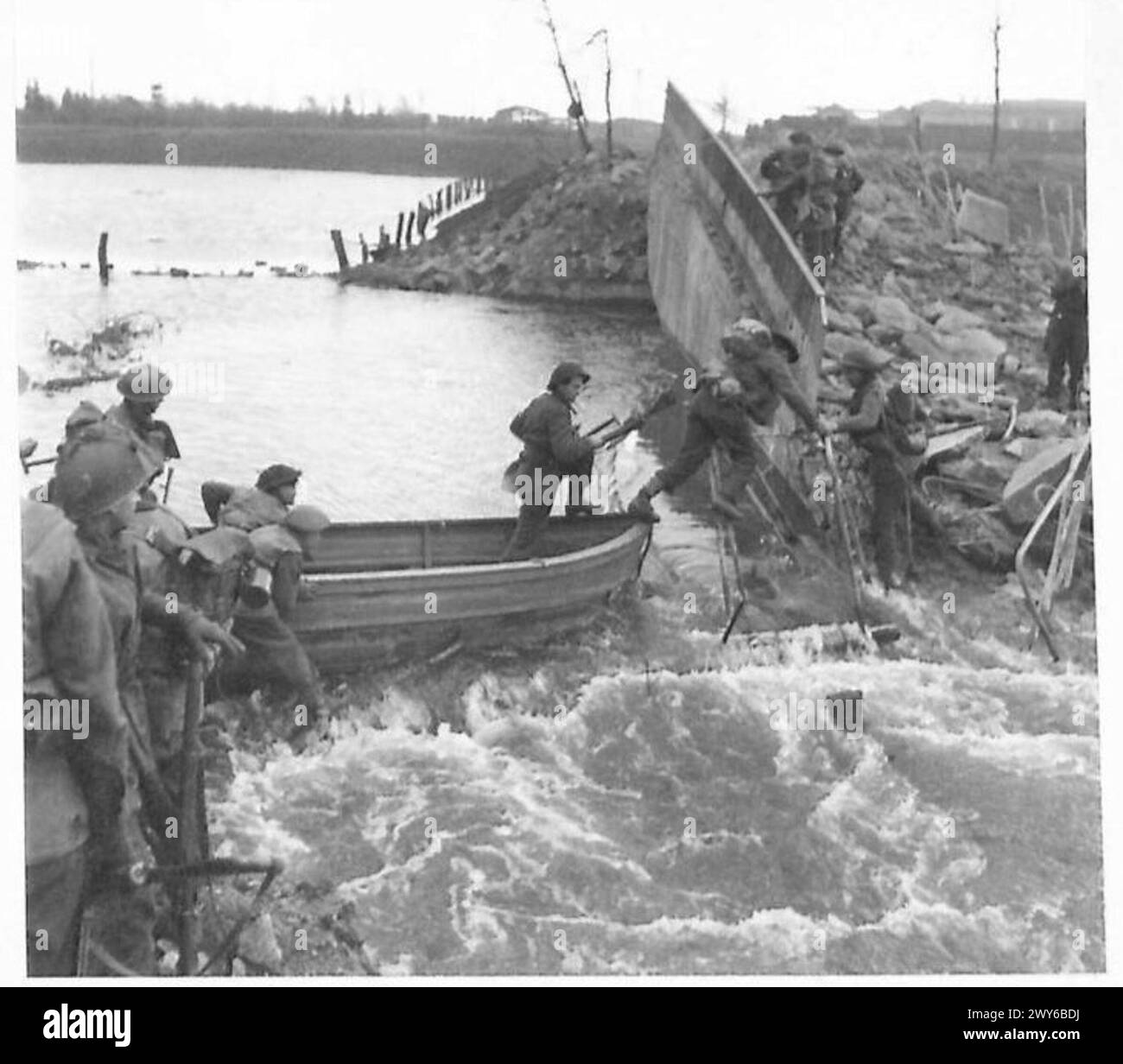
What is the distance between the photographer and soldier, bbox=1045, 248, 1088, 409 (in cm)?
572

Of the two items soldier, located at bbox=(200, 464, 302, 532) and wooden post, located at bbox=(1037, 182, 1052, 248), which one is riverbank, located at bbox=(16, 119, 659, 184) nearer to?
soldier, located at bbox=(200, 464, 302, 532)

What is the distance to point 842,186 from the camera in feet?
20.9

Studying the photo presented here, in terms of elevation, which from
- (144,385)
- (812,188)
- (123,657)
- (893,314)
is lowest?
(123,657)

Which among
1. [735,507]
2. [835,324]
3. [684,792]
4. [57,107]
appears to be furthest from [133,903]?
[835,324]

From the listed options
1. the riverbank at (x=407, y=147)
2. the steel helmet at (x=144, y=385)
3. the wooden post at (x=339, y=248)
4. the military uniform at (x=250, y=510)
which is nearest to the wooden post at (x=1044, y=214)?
the riverbank at (x=407, y=147)

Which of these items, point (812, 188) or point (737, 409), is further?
point (812, 188)

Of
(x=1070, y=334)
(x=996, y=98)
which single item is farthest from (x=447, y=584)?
(x=996, y=98)

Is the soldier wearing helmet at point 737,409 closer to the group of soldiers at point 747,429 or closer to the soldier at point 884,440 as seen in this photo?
the group of soldiers at point 747,429

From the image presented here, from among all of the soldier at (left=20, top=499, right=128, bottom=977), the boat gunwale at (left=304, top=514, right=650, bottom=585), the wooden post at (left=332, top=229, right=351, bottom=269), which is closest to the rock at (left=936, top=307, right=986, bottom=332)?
the boat gunwale at (left=304, top=514, right=650, bottom=585)

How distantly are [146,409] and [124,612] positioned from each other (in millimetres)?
851

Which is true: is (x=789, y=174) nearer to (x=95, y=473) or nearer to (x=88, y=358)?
(x=88, y=358)

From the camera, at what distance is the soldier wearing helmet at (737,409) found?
568 cm

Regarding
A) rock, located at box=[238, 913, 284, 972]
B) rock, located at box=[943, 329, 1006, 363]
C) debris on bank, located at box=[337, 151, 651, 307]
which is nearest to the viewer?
rock, located at box=[238, 913, 284, 972]

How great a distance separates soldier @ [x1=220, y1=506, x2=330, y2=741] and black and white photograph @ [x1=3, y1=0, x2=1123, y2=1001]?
0.05 feet
